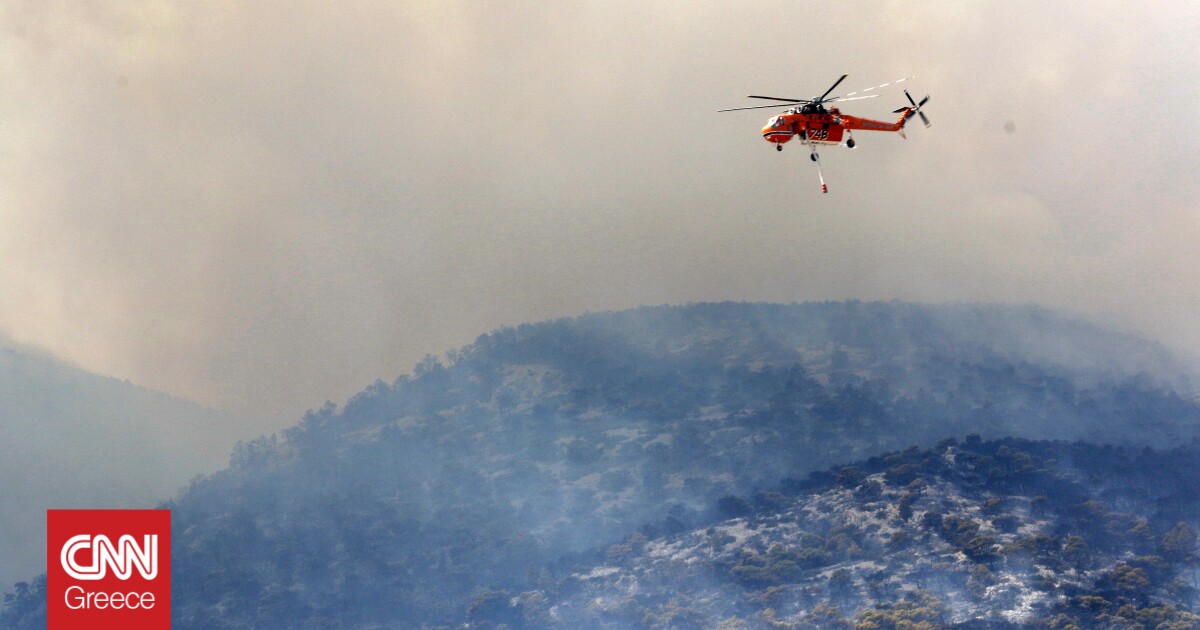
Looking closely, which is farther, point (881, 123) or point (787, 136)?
point (881, 123)

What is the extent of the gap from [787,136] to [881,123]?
65.0 ft

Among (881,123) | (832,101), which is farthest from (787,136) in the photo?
(881,123)

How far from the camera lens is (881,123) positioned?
574ft

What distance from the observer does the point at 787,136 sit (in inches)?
6427

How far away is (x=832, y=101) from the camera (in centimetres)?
16062

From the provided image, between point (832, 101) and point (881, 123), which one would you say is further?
point (881, 123)

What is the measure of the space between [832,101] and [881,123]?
57.1 ft

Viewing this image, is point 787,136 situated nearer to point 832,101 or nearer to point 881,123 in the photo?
point 832,101

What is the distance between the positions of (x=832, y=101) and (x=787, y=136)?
759 centimetres
